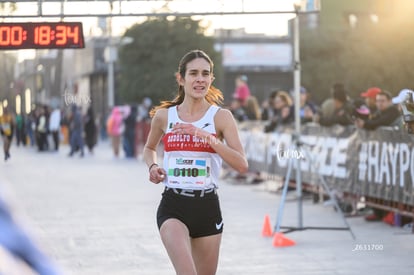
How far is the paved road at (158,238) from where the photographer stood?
979cm

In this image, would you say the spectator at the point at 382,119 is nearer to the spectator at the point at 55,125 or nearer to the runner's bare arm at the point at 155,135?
the runner's bare arm at the point at 155,135

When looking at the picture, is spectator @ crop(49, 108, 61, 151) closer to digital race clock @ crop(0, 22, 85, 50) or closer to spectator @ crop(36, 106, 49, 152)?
spectator @ crop(36, 106, 49, 152)

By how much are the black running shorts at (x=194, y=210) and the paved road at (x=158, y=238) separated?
838 millimetres

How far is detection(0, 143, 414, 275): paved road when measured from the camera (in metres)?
9.79

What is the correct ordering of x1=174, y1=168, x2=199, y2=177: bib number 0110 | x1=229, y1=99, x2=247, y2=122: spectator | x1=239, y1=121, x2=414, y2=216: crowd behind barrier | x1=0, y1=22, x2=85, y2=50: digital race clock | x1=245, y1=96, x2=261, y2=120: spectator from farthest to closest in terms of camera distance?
x1=229, y1=99, x2=247, y2=122: spectator
x1=245, y1=96, x2=261, y2=120: spectator
x1=0, y1=22, x2=85, y2=50: digital race clock
x1=239, y1=121, x2=414, y2=216: crowd behind barrier
x1=174, y1=168, x2=199, y2=177: bib number 0110

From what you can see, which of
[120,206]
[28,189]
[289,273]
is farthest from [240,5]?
[28,189]

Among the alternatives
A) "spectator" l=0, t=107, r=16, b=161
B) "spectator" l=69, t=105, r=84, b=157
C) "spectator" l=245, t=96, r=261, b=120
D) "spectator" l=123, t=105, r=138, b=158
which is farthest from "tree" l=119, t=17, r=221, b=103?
"spectator" l=245, t=96, r=261, b=120

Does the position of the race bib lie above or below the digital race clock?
below

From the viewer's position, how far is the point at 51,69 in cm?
5197

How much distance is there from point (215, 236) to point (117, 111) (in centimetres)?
3063

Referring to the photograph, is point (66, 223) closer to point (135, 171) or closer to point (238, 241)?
point (238, 241)

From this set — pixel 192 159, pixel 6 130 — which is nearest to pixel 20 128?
pixel 6 130

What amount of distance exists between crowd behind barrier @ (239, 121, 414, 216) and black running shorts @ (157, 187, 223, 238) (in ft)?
20.0

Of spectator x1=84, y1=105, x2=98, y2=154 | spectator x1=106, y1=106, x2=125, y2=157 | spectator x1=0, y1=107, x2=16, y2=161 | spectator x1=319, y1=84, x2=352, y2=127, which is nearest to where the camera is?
spectator x1=319, y1=84, x2=352, y2=127
